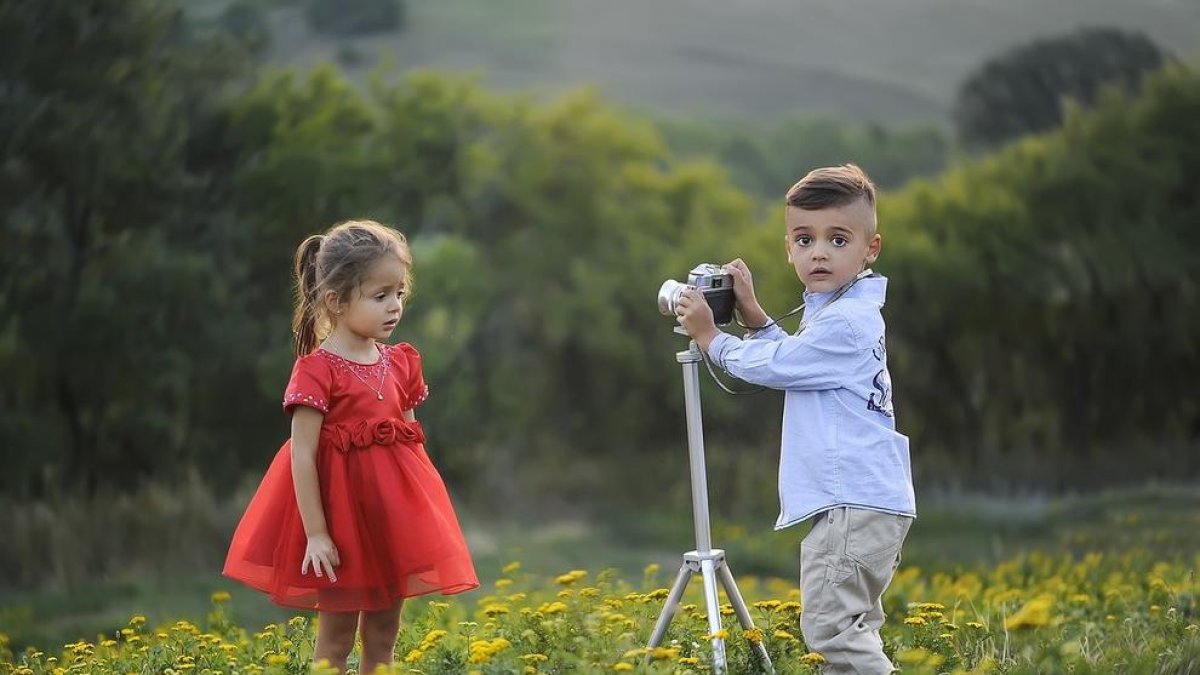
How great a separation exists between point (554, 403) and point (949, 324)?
3597 mm

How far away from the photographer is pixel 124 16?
11.8 meters

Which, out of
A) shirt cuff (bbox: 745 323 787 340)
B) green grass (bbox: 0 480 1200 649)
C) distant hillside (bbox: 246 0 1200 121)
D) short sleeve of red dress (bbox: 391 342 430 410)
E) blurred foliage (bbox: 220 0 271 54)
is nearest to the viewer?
shirt cuff (bbox: 745 323 787 340)

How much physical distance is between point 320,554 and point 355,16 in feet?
36.9

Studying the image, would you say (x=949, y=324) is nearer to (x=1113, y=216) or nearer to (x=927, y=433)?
(x=927, y=433)

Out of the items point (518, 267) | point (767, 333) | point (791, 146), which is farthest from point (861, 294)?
point (791, 146)

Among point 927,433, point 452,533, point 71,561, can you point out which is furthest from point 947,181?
point 452,533

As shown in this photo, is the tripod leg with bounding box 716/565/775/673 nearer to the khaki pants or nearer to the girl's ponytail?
the khaki pants

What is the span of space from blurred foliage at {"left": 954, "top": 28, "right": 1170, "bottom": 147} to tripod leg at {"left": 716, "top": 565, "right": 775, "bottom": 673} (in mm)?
10946

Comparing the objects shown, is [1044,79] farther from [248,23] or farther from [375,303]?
[375,303]

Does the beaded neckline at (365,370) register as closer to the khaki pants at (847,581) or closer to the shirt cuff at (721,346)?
the shirt cuff at (721,346)

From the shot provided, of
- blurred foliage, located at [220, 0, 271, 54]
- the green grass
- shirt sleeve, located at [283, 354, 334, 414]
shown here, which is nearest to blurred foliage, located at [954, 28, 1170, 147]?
the green grass

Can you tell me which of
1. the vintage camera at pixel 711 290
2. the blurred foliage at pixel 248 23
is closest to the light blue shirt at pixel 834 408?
the vintage camera at pixel 711 290

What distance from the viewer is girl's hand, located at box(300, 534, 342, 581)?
4.18 m

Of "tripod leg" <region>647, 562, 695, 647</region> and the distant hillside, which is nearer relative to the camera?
"tripod leg" <region>647, 562, 695, 647</region>
